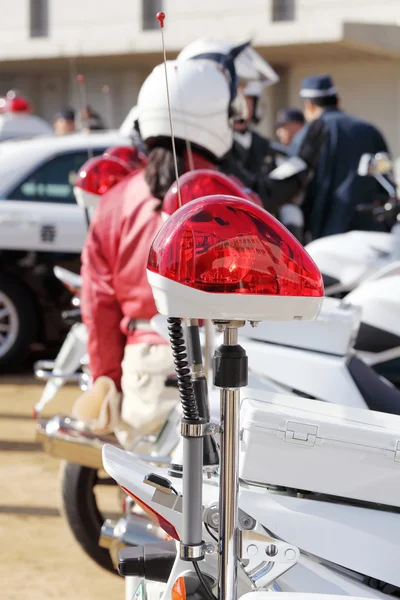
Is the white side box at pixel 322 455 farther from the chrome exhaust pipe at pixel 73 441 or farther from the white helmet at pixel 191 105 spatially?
the chrome exhaust pipe at pixel 73 441

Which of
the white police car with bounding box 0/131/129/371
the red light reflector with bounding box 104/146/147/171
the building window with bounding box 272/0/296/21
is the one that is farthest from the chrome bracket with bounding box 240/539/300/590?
the building window with bounding box 272/0/296/21

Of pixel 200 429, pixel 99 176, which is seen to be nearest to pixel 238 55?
pixel 99 176

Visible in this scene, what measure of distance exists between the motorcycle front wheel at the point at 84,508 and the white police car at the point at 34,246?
3424 millimetres

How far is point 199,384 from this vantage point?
205 centimetres

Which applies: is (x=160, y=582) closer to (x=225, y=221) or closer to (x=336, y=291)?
(x=225, y=221)

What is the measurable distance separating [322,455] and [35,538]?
8.07ft

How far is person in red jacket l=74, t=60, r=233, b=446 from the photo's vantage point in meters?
3.07

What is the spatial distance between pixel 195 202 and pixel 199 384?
45 cm

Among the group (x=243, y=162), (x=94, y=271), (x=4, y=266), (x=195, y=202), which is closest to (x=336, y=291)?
(x=243, y=162)

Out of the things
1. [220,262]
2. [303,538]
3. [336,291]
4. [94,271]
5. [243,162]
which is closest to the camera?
[220,262]

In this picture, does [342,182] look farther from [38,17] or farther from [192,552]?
[38,17]

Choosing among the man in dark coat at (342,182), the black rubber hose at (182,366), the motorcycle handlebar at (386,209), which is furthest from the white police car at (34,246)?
the black rubber hose at (182,366)

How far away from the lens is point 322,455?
6.46 ft

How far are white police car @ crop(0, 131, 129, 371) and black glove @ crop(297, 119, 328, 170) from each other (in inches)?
52.7
